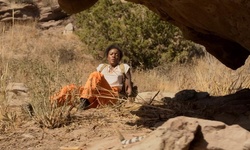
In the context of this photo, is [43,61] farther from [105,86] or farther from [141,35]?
[105,86]

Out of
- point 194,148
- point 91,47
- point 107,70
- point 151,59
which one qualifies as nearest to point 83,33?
point 91,47

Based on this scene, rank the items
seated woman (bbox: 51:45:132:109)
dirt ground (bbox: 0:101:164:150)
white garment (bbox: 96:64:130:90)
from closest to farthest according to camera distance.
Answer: dirt ground (bbox: 0:101:164:150) < seated woman (bbox: 51:45:132:109) < white garment (bbox: 96:64:130:90)

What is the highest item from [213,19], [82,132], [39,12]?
[39,12]

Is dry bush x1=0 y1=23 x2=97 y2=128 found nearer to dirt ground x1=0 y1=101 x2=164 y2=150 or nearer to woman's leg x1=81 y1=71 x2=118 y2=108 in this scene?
dirt ground x1=0 y1=101 x2=164 y2=150

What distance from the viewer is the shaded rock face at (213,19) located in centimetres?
378

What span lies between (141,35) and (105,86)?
7.49m

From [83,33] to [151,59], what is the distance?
2955 mm

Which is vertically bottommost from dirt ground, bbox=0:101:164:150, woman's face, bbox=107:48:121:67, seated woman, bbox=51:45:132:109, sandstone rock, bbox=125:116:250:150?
dirt ground, bbox=0:101:164:150

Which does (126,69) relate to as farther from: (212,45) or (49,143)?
(49,143)

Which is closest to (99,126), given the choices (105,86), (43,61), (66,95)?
(66,95)

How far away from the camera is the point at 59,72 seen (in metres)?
5.99

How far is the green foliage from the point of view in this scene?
12.7m

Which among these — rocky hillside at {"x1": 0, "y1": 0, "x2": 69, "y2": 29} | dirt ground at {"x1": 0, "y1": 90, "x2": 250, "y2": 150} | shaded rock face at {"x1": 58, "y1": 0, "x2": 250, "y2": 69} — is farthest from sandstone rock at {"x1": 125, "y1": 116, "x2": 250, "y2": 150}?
rocky hillside at {"x1": 0, "y1": 0, "x2": 69, "y2": 29}

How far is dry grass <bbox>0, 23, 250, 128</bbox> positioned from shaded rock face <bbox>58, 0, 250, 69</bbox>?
0.98 m
